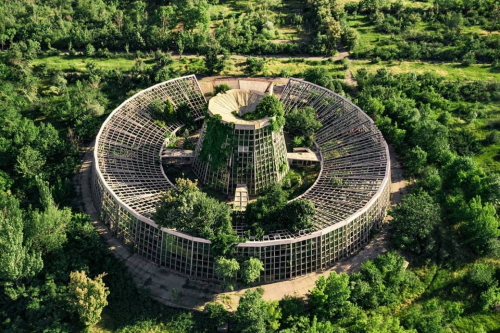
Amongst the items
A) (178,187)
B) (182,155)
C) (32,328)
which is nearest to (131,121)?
(182,155)

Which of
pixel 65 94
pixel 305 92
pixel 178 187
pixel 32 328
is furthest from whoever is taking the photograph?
pixel 65 94

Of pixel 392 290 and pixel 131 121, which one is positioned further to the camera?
pixel 131 121

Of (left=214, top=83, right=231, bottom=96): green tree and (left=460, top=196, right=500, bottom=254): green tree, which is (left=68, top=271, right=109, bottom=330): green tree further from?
(left=460, top=196, right=500, bottom=254): green tree

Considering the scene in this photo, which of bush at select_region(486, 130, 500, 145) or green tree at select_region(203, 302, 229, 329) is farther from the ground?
bush at select_region(486, 130, 500, 145)

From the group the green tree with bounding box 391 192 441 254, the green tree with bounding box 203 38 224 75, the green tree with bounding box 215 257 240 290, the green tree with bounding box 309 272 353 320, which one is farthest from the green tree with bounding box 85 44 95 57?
the green tree with bounding box 309 272 353 320

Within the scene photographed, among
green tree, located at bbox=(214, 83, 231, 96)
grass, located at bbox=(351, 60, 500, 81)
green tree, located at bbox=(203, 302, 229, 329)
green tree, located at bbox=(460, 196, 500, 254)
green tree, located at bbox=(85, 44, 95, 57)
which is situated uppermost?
green tree, located at bbox=(85, 44, 95, 57)

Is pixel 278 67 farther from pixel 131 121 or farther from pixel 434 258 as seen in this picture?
pixel 434 258

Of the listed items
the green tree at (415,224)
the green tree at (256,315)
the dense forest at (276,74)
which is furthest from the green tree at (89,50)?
the green tree at (415,224)
